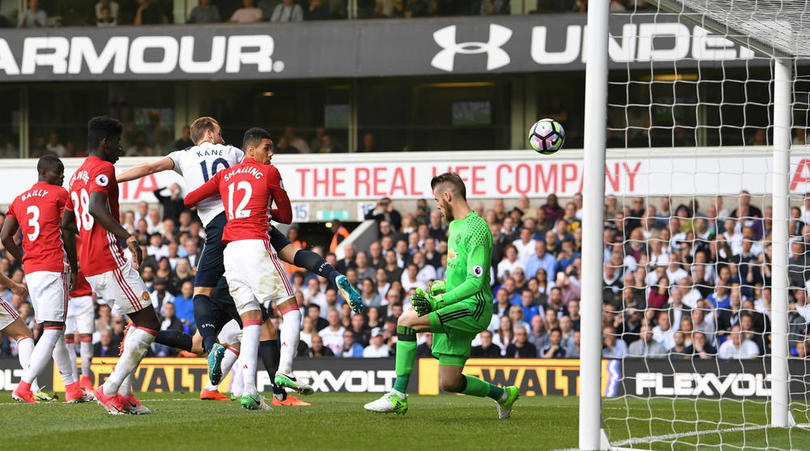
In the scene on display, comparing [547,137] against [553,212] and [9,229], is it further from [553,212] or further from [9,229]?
[553,212]

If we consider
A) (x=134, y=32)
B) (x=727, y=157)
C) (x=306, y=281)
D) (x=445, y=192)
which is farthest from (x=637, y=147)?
(x=445, y=192)

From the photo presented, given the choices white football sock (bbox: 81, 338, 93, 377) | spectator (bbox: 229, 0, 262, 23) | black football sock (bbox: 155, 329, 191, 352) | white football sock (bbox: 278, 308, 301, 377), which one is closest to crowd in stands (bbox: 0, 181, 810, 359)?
white football sock (bbox: 81, 338, 93, 377)

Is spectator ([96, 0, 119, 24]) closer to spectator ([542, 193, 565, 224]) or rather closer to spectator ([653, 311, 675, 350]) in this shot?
spectator ([542, 193, 565, 224])

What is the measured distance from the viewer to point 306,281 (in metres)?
18.6

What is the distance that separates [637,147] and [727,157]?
1.81 meters

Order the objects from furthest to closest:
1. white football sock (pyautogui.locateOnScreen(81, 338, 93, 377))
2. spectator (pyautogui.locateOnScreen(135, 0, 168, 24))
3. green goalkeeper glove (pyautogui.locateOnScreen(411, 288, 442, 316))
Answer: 1. spectator (pyautogui.locateOnScreen(135, 0, 168, 24))
2. white football sock (pyautogui.locateOnScreen(81, 338, 93, 377))
3. green goalkeeper glove (pyautogui.locateOnScreen(411, 288, 442, 316))

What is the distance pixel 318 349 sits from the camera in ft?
53.4

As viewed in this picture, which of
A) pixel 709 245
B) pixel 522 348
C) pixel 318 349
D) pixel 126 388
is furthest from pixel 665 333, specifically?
pixel 126 388

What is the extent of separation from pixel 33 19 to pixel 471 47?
901cm

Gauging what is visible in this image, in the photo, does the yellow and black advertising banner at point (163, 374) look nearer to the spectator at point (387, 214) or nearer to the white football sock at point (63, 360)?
the white football sock at point (63, 360)

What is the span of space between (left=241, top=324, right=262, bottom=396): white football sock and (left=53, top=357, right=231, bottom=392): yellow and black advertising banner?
23.1 ft

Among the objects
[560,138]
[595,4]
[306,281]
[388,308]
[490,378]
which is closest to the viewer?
[595,4]

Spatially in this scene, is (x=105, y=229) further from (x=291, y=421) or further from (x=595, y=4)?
(x=595, y=4)

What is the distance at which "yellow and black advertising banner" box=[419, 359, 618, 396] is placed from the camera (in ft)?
49.7
